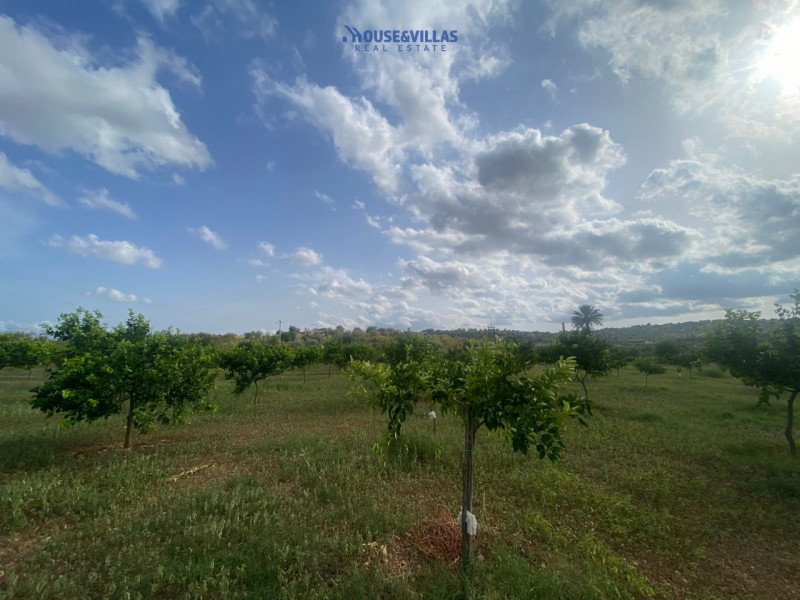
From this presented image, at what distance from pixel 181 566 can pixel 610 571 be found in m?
7.09

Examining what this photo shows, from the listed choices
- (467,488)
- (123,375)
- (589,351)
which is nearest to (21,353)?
(123,375)

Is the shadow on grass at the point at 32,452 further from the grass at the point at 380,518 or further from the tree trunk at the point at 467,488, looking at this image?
the tree trunk at the point at 467,488

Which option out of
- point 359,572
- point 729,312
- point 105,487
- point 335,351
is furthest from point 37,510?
point 335,351

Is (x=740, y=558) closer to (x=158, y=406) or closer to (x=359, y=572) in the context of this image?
(x=359, y=572)

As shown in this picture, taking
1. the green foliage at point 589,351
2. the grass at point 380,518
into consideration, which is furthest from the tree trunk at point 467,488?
the green foliage at point 589,351

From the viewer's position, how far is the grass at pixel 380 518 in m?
5.54

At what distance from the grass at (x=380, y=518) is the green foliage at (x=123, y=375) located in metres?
1.47

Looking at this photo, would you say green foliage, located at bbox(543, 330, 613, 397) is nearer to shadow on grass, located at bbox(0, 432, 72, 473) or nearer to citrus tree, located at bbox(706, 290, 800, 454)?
citrus tree, located at bbox(706, 290, 800, 454)

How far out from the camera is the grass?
5543 millimetres

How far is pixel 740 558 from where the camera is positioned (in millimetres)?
6961

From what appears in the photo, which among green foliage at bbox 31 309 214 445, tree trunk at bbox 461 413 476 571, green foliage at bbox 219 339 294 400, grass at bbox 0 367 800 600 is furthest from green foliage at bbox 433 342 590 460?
green foliage at bbox 219 339 294 400

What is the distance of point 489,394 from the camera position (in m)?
5.44

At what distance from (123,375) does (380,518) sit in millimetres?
9309

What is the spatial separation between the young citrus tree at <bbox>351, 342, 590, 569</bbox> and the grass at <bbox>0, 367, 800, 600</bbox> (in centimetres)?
171
